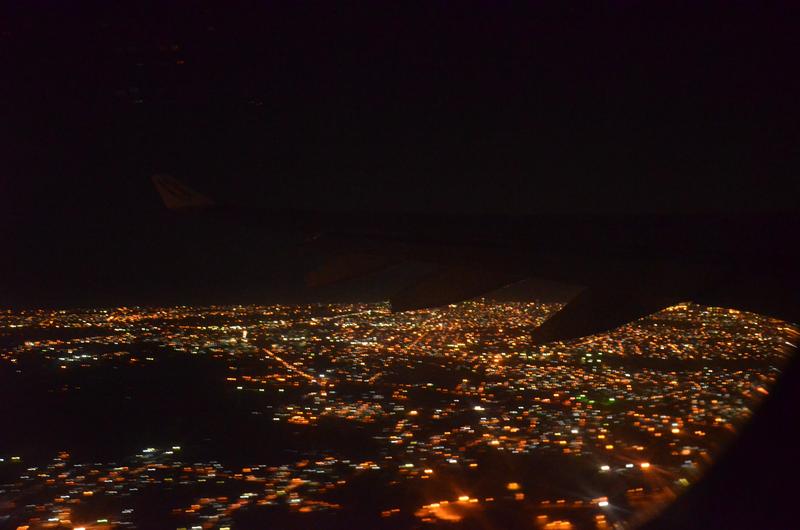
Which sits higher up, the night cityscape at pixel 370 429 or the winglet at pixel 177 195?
the winglet at pixel 177 195

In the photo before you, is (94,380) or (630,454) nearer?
(630,454)

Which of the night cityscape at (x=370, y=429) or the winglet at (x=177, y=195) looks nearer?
the night cityscape at (x=370, y=429)

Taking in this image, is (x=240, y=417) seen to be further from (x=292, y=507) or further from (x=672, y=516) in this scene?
(x=672, y=516)

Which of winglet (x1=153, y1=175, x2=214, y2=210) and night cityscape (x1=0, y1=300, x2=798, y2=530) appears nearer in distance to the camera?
night cityscape (x1=0, y1=300, x2=798, y2=530)

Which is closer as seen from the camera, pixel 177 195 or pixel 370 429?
pixel 370 429

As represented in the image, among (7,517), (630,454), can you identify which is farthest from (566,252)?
(7,517)
